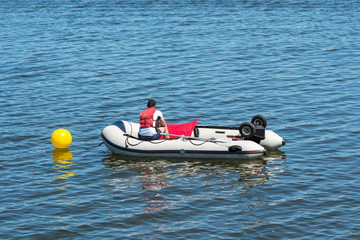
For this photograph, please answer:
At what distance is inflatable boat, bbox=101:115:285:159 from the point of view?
1562cm

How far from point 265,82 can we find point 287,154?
803 cm

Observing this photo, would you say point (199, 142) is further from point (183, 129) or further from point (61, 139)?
point (61, 139)

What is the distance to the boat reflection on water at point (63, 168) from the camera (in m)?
13.8

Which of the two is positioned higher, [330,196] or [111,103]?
[111,103]

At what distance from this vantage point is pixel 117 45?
32156 millimetres

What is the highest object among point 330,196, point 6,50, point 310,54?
point 6,50

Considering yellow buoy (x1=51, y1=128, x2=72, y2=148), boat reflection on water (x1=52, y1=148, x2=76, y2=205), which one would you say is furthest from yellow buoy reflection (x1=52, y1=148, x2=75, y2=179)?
yellow buoy (x1=51, y1=128, x2=72, y2=148)

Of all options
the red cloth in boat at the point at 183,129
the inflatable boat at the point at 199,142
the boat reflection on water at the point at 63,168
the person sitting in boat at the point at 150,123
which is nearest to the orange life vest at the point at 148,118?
the person sitting in boat at the point at 150,123

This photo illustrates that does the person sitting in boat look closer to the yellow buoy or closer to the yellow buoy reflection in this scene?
the yellow buoy reflection

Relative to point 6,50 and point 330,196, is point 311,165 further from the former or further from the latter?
point 6,50

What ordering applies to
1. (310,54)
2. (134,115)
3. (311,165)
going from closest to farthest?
(311,165)
(134,115)
(310,54)

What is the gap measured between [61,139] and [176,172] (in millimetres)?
3828

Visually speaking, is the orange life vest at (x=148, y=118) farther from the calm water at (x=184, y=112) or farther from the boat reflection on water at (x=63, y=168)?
the boat reflection on water at (x=63, y=168)

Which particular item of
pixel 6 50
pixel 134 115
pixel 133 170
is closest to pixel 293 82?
pixel 134 115
